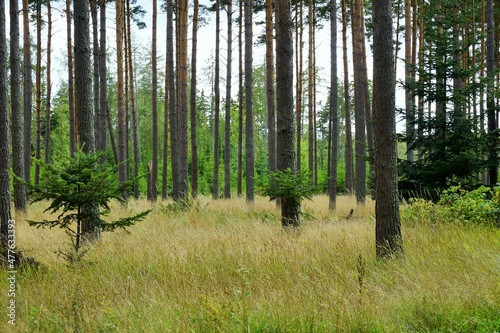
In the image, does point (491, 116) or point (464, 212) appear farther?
point (491, 116)

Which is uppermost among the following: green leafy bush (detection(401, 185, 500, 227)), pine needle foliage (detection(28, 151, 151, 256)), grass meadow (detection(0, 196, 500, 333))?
pine needle foliage (detection(28, 151, 151, 256))

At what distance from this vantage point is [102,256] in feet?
19.6

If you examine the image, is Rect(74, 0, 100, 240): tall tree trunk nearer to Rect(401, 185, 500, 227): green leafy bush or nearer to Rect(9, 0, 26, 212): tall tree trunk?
Rect(9, 0, 26, 212): tall tree trunk

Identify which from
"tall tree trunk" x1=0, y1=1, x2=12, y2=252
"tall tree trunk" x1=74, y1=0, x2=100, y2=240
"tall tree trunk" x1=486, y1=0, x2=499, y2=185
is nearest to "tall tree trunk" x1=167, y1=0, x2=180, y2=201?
"tall tree trunk" x1=0, y1=1, x2=12, y2=252

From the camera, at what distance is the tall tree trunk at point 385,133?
18.0ft

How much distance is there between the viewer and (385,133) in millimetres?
5508

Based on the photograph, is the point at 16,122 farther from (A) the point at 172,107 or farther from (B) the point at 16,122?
(A) the point at 172,107

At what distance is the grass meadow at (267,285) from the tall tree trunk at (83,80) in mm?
1753

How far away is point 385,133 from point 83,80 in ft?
16.3

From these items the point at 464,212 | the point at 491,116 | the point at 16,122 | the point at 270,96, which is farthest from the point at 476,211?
the point at 16,122

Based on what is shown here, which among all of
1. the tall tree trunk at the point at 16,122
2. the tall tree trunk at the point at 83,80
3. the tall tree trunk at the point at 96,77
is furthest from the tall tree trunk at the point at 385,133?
the tall tree trunk at the point at 96,77

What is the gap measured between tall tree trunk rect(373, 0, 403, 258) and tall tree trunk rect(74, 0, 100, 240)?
4586 millimetres

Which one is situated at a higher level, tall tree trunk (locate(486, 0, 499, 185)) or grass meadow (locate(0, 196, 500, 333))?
tall tree trunk (locate(486, 0, 499, 185))

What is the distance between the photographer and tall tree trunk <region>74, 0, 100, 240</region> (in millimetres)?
6926
